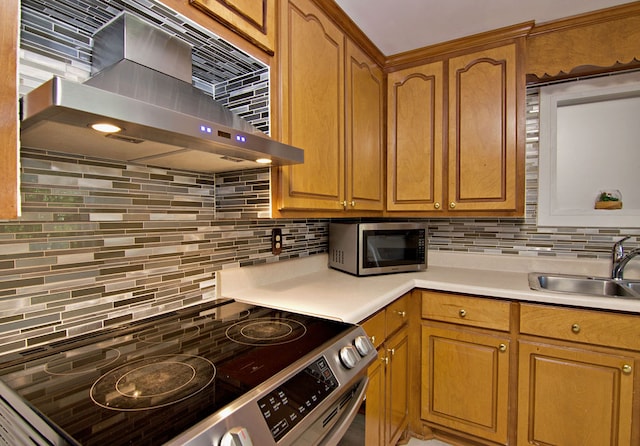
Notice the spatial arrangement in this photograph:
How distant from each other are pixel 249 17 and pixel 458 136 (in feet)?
4.40

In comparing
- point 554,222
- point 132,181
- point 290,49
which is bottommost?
point 554,222

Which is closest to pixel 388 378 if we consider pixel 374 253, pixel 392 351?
pixel 392 351

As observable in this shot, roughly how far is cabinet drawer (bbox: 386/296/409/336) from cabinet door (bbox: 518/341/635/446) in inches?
21.5

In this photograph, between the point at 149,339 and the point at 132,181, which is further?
the point at 132,181

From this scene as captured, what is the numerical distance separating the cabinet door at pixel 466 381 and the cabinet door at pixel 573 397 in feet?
0.29

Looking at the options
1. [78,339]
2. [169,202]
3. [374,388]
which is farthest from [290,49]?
[374,388]

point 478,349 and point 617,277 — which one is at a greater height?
point 617,277

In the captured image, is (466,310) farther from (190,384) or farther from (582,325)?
(190,384)

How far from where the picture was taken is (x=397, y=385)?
1.63m

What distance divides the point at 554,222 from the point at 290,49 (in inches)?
70.4

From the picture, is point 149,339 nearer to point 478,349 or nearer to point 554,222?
point 478,349

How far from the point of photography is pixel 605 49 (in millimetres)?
1692

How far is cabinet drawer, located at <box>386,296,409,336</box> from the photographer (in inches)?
59.3

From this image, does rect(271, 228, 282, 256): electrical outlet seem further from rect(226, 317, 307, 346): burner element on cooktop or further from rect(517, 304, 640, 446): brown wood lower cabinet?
rect(517, 304, 640, 446): brown wood lower cabinet
